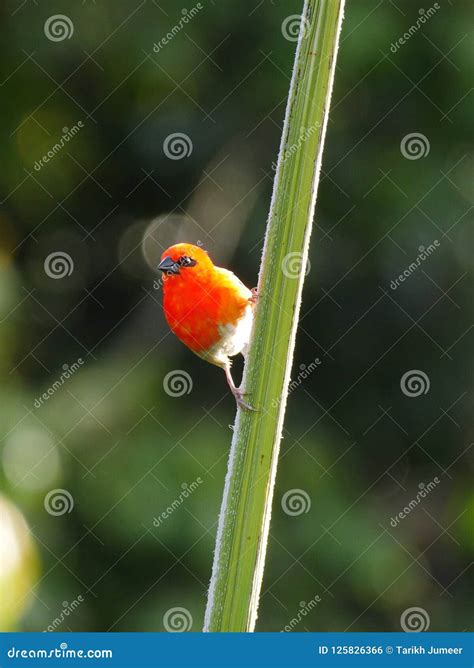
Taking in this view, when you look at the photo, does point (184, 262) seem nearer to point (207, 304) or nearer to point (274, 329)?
point (207, 304)

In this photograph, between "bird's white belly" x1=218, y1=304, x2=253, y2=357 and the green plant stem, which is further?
"bird's white belly" x1=218, y1=304, x2=253, y2=357

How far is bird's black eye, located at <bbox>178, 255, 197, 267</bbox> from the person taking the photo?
1.41 m

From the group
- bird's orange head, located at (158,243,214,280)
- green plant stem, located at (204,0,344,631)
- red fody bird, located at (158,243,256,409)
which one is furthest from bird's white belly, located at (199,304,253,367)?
green plant stem, located at (204,0,344,631)

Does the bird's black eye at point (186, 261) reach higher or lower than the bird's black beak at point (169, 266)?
higher

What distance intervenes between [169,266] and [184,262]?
3cm

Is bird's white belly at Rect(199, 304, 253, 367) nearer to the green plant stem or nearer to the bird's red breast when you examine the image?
the bird's red breast

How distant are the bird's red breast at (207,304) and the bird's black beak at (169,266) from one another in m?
0.01

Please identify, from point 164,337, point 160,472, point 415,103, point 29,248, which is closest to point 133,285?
point 164,337

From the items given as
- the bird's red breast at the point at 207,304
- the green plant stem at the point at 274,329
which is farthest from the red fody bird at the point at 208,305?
the green plant stem at the point at 274,329

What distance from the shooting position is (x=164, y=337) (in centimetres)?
315

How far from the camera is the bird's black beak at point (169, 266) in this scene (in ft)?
4.68

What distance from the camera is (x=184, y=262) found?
4.68 ft

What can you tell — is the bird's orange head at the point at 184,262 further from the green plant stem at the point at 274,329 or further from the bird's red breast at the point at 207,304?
the green plant stem at the point at 274,329

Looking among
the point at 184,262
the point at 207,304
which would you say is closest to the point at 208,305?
the point at 207,304
